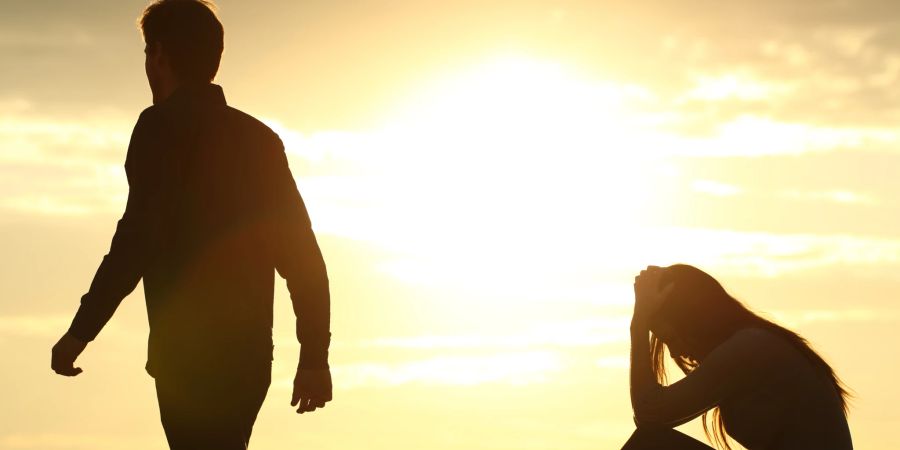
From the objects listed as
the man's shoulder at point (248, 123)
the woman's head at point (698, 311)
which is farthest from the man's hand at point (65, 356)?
the woman's head at point (698, 311)

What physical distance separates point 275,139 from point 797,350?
118 inches

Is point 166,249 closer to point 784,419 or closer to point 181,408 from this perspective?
point 181,408

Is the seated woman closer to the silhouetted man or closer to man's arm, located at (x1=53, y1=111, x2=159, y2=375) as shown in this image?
the silhouetted man

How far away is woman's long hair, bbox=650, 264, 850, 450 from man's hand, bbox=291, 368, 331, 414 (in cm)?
222

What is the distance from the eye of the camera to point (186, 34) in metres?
5.30

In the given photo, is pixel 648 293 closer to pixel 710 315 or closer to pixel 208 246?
pixel 710 315

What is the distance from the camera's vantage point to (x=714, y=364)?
253 inches

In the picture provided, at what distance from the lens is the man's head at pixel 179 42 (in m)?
5.31

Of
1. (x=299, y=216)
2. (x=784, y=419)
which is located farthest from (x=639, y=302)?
(x=299, y=216)

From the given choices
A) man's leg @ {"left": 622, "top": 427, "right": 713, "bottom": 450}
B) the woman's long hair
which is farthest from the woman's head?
man's leg @ {"left": 622, "top": 427, "right": 713, "bottom": 450}

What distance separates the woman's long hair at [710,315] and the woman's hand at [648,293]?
36mm

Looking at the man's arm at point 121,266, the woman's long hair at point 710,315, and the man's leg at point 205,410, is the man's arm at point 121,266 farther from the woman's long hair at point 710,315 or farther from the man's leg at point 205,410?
the woman's long hair at point 710,315

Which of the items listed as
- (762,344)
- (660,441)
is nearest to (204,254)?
(660,441)

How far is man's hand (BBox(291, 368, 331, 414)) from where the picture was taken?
17.0ft
